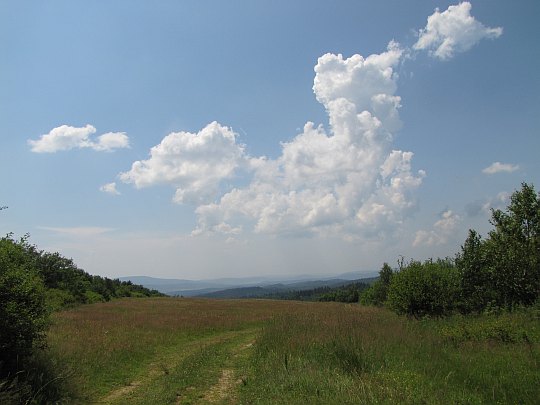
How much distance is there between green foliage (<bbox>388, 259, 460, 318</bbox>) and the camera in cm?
2367

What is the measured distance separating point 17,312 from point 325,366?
8.06m

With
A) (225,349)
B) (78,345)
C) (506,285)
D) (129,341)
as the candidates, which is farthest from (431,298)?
(78,345)

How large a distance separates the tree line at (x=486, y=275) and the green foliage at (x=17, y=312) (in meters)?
20.3

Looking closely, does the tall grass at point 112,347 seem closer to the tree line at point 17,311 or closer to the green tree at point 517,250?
the tree line at point 17,311

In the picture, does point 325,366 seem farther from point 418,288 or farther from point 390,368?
point 418,288

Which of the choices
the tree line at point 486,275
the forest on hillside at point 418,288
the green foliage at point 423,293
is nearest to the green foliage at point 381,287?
the forest on hillside at point 418,288

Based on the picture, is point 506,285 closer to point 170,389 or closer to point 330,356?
Answer: point 330,356

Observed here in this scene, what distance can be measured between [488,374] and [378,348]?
3174 mm

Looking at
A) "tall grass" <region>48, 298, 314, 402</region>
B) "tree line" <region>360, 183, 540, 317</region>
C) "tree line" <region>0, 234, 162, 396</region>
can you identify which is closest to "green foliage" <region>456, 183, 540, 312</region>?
"tree line" <region>360, 183, 540, 317</region>

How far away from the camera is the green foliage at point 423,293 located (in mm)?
23672

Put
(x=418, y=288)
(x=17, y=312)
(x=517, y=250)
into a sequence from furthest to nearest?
(x=517, y=250) < (x=418, y=288) < (x=17, y=312)

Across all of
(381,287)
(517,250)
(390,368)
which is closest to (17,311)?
(390,368)

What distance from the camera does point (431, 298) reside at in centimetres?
2373

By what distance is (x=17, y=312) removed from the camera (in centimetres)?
938
